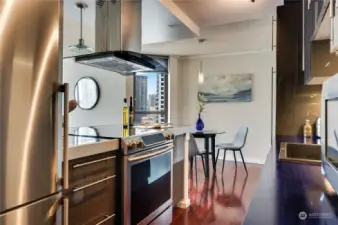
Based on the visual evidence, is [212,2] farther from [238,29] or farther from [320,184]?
[320,184]

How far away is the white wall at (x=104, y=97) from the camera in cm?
550

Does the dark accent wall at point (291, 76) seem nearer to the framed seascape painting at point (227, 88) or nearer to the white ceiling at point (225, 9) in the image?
the white ceiling at point (225, 9)

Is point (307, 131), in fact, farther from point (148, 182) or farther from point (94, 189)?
point (94, 189)

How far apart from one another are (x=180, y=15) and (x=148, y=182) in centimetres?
189

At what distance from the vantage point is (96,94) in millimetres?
5648

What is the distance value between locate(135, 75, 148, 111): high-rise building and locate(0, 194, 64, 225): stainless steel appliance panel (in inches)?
182

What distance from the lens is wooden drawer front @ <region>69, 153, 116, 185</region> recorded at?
148 cm

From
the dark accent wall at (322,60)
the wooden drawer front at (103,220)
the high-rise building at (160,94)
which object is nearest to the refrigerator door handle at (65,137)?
the wooden drawer front at (103,220)

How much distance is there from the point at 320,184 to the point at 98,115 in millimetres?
5121

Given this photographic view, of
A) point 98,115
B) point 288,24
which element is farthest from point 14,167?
point 98,115

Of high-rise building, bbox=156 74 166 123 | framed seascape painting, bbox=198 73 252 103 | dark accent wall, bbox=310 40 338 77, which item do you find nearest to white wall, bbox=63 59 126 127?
high-rise building, bbox=156 74 166 123

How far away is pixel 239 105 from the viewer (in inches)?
231

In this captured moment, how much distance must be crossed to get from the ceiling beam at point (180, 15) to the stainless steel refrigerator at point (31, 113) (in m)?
1.59

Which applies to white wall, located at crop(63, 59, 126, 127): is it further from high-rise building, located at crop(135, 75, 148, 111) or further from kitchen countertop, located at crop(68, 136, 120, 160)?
kitchen countertop, located at crop(68, 136, 120, 160)
